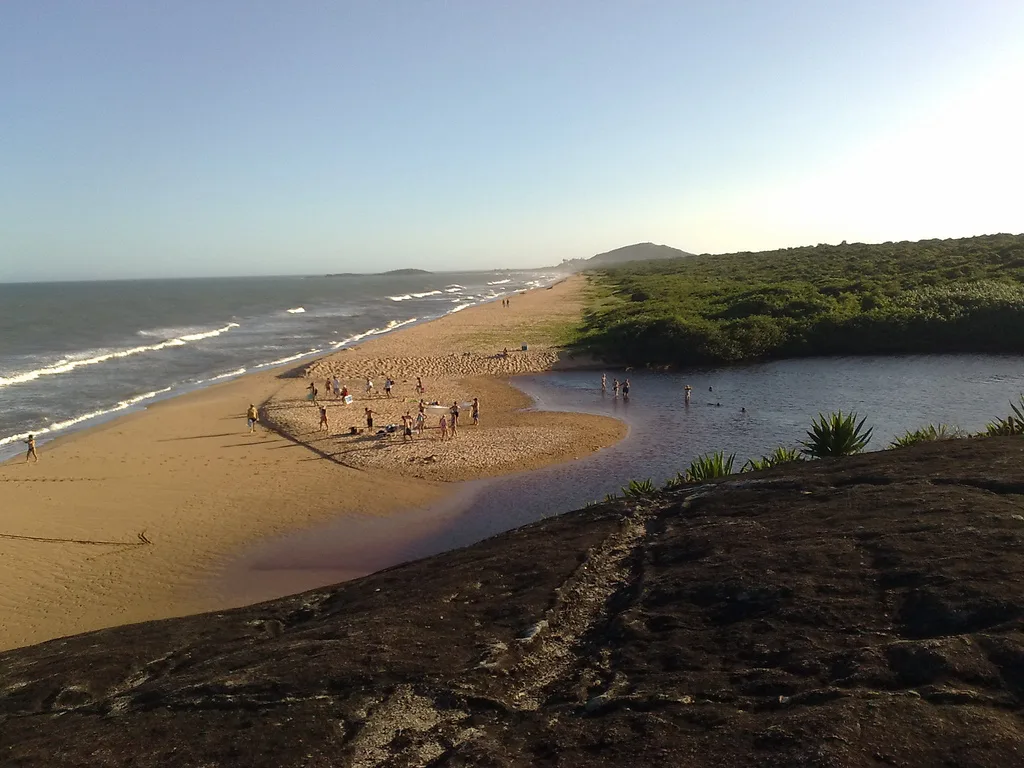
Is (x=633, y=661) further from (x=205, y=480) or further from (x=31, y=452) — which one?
(x=31, y=452)

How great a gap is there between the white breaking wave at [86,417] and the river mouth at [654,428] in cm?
1785

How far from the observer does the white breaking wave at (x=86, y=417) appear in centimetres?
2683

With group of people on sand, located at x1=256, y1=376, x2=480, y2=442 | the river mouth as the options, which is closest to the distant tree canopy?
the river mouth

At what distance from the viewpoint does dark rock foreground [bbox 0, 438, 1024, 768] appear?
3379 millimetres

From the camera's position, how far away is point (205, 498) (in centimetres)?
1934

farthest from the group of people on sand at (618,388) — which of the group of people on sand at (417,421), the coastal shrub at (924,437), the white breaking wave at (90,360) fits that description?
the white breaking wave at (90,360)

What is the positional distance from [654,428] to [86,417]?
84.5ft

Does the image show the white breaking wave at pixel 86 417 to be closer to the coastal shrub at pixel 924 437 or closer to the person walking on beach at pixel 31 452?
the person walking on beach at pixel 31 452

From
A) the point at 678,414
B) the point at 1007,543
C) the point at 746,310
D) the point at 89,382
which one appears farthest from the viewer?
the point at 746,310

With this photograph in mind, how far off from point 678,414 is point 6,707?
25698 millimetres

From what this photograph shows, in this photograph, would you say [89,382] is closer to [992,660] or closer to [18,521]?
[18,521]

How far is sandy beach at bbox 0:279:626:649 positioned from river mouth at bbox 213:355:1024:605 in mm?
1006

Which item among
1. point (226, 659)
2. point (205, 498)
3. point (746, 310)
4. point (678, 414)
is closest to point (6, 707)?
point (226, 659)

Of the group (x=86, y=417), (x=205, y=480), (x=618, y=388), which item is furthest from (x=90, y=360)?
(x=618, y=388)
